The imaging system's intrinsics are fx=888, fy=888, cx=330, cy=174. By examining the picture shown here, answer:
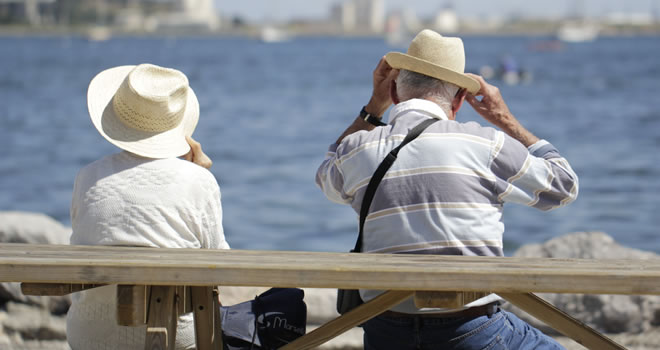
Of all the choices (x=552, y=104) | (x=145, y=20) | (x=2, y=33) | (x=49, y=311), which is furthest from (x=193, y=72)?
(x=145, y=20)

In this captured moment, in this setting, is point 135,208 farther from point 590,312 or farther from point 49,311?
point 590,312

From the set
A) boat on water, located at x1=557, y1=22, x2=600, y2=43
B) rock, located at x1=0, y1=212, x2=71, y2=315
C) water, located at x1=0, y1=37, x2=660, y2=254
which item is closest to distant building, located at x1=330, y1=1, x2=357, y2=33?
boat on water, located at x1=557, y1=22, x2=600, y2=43

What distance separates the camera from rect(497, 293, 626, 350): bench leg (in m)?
2.55

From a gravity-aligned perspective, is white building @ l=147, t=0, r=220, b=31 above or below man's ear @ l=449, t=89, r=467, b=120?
below

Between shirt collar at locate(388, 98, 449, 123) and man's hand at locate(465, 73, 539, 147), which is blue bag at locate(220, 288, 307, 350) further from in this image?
man's hand at locate(465, 73, 539, 147)

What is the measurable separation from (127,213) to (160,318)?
353 mm

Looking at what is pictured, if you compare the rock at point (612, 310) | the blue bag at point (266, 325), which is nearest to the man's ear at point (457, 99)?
the blue bag at point (266, 325)

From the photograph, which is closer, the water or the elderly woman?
the elderly woman

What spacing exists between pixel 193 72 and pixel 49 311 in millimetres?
44265

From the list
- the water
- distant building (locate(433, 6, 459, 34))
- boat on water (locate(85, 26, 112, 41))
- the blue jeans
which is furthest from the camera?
distant building (locate(433, 6, 459, 34))

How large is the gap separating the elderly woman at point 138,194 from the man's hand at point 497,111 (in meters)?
0.93

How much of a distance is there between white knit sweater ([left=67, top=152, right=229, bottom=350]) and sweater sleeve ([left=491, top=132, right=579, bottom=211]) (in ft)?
2.94

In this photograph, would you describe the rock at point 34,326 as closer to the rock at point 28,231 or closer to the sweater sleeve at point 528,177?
the rock at point 28,231

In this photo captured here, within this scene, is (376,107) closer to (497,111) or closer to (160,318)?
(497,111)
